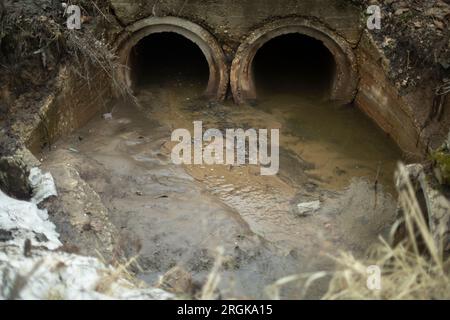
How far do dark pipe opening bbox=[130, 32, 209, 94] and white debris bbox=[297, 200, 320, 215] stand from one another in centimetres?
319

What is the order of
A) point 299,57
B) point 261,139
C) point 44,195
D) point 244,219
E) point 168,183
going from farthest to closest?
point 299,57 < point 261,139 < point 168,183 < point 244,219 < point 44,195

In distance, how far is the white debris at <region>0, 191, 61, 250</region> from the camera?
551cm

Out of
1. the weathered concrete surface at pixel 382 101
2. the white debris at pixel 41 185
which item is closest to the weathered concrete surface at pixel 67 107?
the white debris at pixel 41 185

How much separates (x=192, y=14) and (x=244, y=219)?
3417 mm

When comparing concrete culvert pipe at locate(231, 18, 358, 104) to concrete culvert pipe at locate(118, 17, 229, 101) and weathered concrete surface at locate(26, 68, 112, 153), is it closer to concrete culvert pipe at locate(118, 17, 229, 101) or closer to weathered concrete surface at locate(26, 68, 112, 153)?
concrete culvert pipe at locate(118, 17, 229, 101)

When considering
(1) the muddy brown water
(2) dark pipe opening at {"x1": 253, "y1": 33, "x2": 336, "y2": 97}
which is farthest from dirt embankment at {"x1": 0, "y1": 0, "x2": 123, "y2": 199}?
(2) dark pipe opening at {"x1": 253, "y1": 33, "x2": 336, "y2": 97}

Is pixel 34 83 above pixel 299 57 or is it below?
below

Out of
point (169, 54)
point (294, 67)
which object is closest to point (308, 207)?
point (294, 67)

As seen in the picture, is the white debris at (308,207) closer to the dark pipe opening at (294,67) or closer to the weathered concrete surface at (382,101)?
the weathered concrete surface at (382,101)

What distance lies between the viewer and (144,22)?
8.98 m
